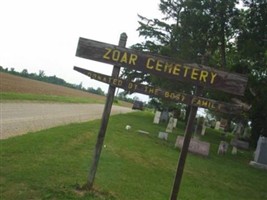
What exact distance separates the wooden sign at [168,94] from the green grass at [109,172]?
2.22m

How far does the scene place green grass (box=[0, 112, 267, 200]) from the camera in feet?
27.0

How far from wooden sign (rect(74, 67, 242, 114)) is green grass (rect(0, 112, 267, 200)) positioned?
2218 mm

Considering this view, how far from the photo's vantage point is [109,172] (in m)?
10.3

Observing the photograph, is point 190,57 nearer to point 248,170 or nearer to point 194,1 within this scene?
point 194,1

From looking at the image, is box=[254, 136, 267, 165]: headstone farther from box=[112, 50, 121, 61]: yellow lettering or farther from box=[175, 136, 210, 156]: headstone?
box=[112, 50, 121, 61]: yellow lettering

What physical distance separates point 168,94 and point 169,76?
14.8 inches

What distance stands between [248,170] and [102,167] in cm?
833

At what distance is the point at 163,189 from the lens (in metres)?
9.80

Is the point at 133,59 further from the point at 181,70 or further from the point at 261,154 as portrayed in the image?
the point at 261,154

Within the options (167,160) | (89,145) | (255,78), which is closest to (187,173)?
(167,160)

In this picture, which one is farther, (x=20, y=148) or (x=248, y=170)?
(x=248, y=170)

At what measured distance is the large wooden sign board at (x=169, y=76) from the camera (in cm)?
815

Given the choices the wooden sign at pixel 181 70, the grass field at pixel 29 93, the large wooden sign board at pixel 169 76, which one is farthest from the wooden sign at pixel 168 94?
the grass field at pixel 29 93

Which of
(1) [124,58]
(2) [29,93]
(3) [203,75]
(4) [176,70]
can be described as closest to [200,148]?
(3) [203,75]
